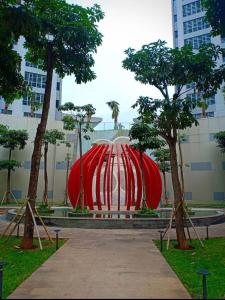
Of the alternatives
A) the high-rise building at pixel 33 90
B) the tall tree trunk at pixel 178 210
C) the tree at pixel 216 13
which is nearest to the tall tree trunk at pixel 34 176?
the tall tree trunk at pixel 178 210

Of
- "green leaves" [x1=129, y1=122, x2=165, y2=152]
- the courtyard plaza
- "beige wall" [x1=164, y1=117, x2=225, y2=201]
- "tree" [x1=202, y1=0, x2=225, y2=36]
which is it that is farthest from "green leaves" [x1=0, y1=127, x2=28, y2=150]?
"tree" [x1=202, y1=0, x2=225, y2=36]

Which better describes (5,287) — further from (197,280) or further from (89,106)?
(89,106)

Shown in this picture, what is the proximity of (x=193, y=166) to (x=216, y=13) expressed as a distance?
24.4 metres

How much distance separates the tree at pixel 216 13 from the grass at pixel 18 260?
946cm

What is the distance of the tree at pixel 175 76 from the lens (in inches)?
411

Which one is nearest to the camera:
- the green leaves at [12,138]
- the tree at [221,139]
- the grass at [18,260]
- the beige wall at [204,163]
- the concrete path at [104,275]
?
the concrete path at [104,275]

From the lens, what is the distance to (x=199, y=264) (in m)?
8.30

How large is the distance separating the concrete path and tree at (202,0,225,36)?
7.92 m

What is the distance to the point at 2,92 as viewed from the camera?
11461 millimetres

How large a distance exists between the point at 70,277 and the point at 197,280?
115 inches

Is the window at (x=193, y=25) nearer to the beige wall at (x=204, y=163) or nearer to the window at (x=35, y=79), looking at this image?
the beige wall at (x=204, y=163)

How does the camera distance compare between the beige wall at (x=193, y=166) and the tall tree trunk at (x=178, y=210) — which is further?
the beige wall at (x=193, y=166)

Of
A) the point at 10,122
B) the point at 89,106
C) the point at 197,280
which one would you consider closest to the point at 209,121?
the point at 89,106

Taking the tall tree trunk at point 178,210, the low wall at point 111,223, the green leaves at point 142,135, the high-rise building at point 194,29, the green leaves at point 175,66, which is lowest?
the low wall at point 111,223
